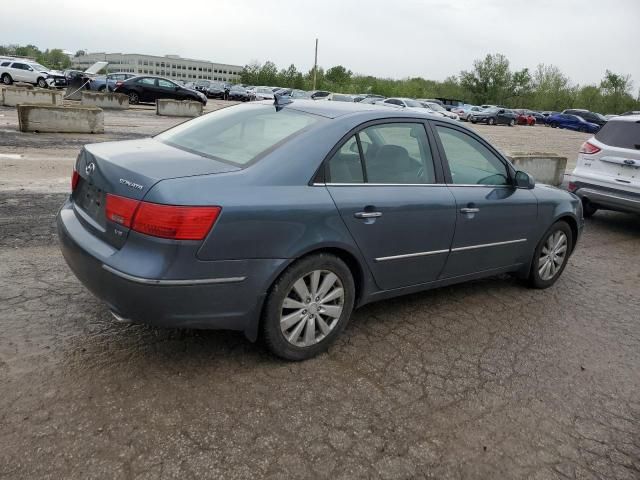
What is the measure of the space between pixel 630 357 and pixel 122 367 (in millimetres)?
3454

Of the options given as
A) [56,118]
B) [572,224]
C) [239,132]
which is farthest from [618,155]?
[56,118]

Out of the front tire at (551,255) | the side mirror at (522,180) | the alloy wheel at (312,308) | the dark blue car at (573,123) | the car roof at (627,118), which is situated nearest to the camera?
the alloy wheel at (312,308)

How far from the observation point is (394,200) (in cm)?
357

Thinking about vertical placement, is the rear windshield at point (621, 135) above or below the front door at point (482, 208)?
above

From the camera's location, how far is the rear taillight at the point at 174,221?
2.74 metres

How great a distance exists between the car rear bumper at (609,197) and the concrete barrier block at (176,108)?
16610 millimetres

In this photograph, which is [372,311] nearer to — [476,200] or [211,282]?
[476,200]

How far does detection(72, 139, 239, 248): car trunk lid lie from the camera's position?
2891 mm

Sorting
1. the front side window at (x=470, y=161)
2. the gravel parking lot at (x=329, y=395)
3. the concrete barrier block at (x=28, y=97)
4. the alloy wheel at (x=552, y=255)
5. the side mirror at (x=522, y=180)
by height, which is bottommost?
the gravel parking lot at (x=329, y=395)

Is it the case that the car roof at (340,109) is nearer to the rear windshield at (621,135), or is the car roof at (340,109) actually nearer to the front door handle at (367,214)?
the front door handle at (367,214)

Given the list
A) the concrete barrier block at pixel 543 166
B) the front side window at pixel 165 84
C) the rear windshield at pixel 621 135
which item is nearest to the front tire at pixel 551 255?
the rear windshield at pixel 621 135

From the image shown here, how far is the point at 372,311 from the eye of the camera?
424cm

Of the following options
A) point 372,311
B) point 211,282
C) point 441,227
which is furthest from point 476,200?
point 211,282

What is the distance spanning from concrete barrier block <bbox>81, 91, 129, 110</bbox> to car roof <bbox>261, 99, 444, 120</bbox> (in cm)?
2001
